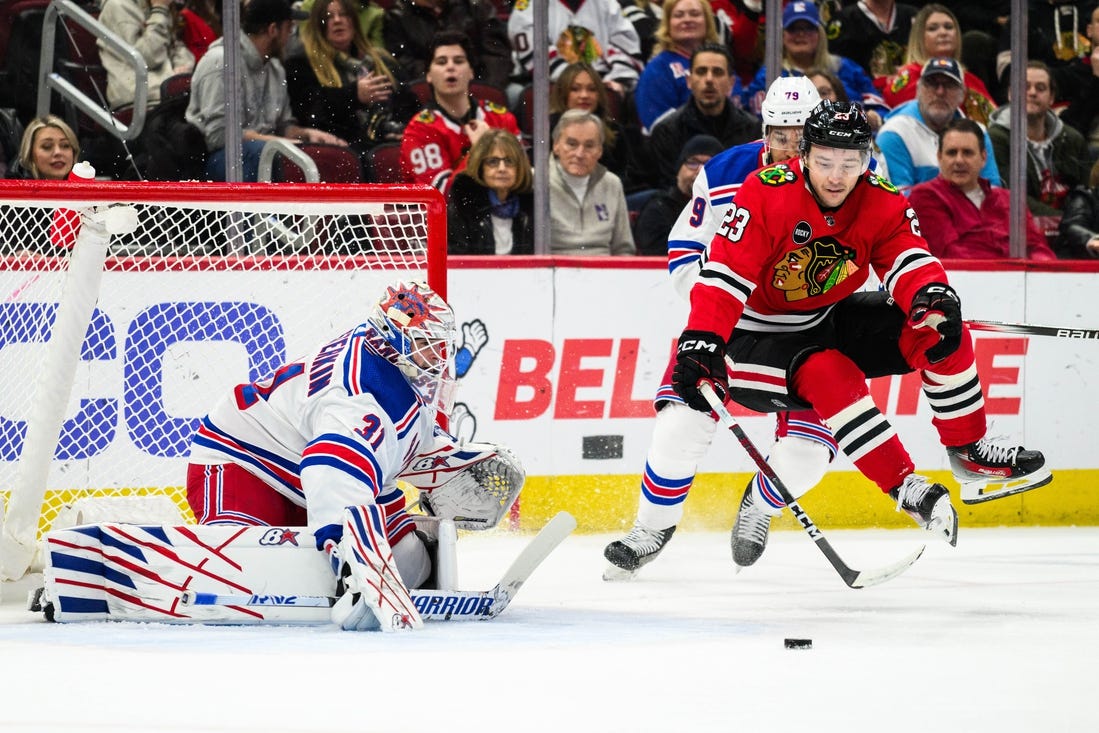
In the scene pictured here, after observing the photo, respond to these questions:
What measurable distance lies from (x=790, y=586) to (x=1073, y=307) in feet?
6.75

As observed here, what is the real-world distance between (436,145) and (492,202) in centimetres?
26

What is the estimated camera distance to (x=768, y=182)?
3.90 meters

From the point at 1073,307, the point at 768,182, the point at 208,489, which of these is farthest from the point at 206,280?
the point at 1073,307

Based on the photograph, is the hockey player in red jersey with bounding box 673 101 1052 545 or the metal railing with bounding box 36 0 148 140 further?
the metal railing with bounding box 36 0 148 140

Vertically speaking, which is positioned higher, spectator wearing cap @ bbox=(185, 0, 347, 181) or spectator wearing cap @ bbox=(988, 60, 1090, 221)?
spectator wearing cap @ bbox=(185, 0, 347, 181)

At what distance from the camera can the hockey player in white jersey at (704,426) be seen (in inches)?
167

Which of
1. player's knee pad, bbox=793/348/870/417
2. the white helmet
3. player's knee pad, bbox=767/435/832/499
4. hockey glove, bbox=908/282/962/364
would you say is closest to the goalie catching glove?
player's knee pad, bbox=793/348/870/417

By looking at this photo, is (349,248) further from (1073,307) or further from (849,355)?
(1073,307)

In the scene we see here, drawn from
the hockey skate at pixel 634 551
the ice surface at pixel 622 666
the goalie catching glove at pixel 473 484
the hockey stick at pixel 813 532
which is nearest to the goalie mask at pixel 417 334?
the goalie catching glove at pixel 473 484

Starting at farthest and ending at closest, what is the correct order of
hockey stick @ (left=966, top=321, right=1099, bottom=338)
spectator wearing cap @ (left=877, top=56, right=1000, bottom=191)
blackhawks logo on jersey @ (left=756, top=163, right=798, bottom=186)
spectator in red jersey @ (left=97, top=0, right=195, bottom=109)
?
spectator wearing cap @ (left=877, top=56, right=1000, bottom=191), spectator in red jersey @ (left=97, top=0, right=195, bottom=109), hockey stick @ (left=966, top=321, right=1099, bottom=338), blackhawks logo on jersey @ (left=756, top=163, right=798, bottom=186)

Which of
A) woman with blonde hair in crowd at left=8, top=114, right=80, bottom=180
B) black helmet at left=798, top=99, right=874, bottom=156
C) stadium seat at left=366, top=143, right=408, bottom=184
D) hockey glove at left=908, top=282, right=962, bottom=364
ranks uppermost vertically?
black helmet at left=798, top=99, right=874, bottom=156

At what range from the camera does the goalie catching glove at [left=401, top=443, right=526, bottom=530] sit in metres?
3.74

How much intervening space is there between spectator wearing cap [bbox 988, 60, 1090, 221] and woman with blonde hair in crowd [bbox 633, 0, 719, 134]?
3.58 feet

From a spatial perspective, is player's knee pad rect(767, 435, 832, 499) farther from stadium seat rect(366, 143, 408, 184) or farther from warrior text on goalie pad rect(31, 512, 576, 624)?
stadium seat rect(366, 143, 408, 184)
